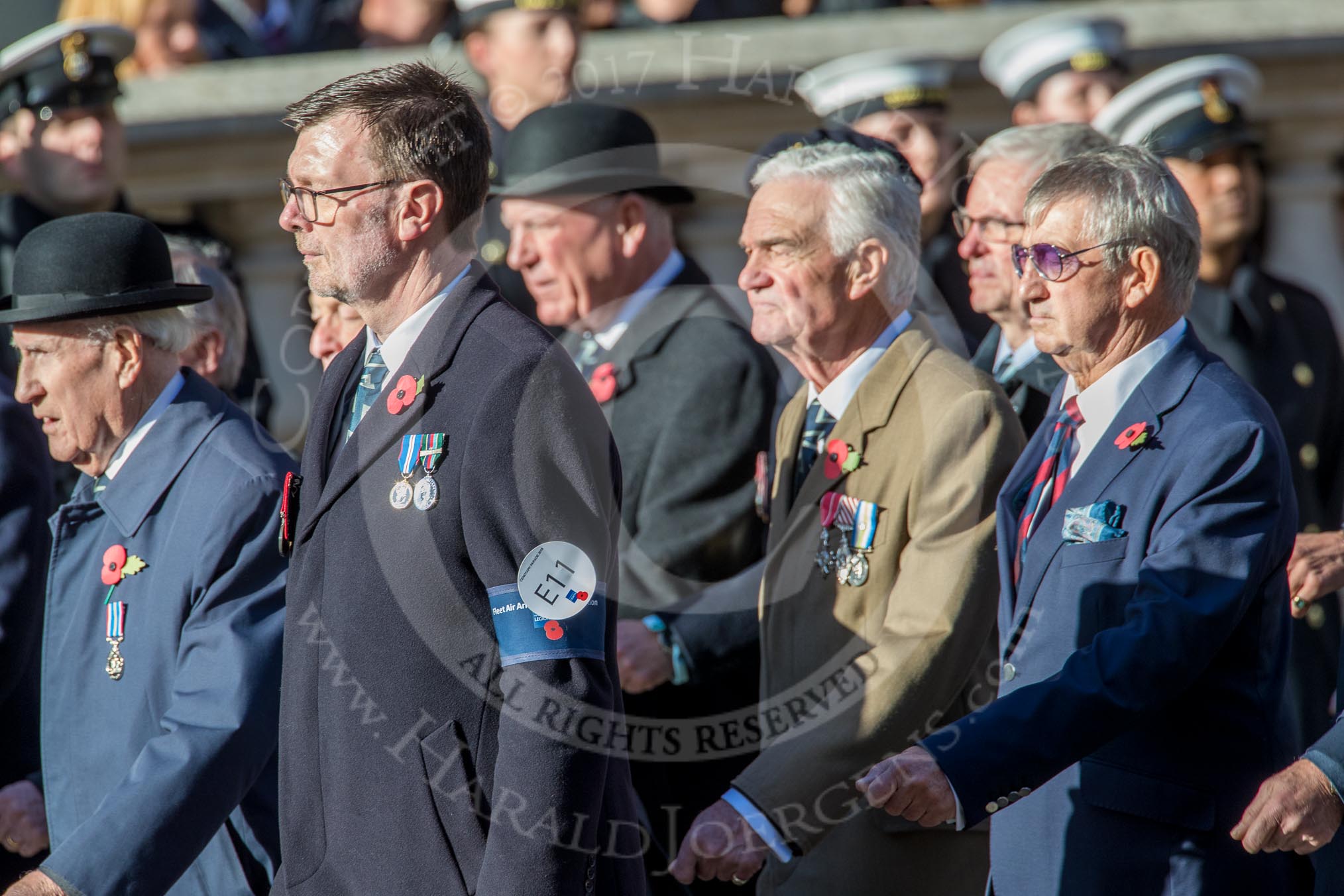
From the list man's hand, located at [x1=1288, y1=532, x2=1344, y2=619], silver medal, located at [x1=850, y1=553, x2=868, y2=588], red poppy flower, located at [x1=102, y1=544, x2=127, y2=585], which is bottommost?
red poppy flower, located at [x1=102, y1=544, x2=127, y2=585]

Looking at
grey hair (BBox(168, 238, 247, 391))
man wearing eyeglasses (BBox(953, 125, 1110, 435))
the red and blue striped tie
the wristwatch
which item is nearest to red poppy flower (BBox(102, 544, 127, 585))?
grey hair (BBox(168, 238, 247, 391))

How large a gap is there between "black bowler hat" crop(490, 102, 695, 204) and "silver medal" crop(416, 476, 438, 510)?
78.2 inches

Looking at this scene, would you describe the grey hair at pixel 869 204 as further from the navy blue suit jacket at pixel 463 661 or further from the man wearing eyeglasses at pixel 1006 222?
the navy blue suit jacket at pixel 463 661

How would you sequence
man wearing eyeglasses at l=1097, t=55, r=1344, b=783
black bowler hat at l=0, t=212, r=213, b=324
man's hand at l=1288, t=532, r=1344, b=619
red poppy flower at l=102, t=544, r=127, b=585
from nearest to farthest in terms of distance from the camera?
man's hand at l=1288, t=532, r=1344, b=619 → red poppy flower at l=102, t=544, r=127, b=585 → black bowler hat at l=0, t=212, r=213, b=324 → man wearing eyeglasses at l=1097, t=55, r=1344, b=783

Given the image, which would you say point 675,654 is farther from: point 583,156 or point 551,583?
point 583,156

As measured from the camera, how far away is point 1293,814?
282 centimetres

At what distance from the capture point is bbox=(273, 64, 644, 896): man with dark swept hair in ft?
9.04

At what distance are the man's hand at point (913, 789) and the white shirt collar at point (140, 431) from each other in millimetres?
1869

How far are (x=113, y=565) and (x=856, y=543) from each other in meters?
1.64

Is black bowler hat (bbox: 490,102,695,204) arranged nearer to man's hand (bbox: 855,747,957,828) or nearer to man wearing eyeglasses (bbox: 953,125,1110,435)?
man wearing eyeglasses (bbox: 953,125,1110,435)

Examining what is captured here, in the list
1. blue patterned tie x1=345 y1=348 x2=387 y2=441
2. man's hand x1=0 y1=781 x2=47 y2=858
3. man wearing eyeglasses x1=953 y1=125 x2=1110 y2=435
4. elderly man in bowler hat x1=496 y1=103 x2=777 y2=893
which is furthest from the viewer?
man wearing eyeglasses x1=953 y1=125 x2=1110 y2=435

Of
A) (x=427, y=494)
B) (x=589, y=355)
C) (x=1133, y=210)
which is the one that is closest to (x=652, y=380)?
(x=589, y=355)

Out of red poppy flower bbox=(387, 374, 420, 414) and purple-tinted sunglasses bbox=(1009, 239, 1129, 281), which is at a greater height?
purple-tinted sunglasses bbox=(1009, 239, 1129, 281)

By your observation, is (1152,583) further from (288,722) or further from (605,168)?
(605,168)
